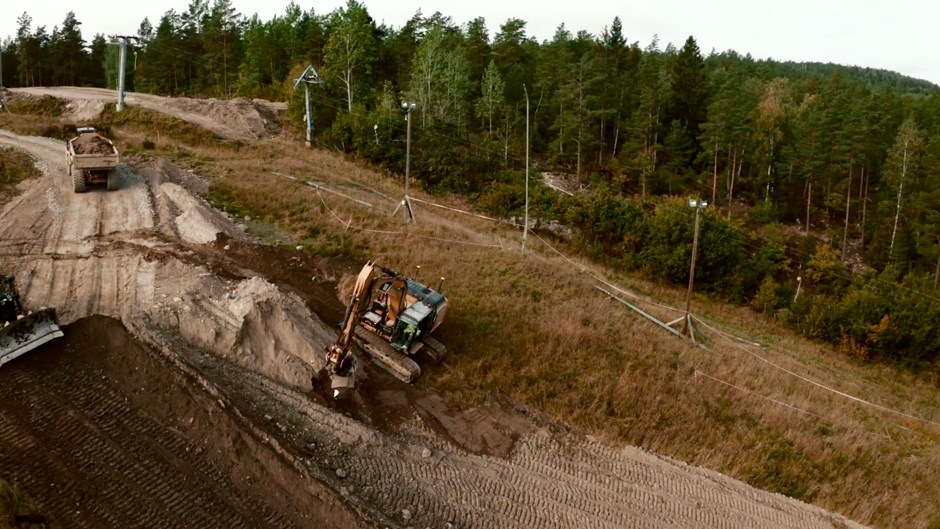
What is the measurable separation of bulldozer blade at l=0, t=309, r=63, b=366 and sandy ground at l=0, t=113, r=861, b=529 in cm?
23

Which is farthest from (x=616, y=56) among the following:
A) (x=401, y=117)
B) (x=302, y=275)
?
(x=302, y=275)

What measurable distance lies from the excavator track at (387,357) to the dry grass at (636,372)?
42cm

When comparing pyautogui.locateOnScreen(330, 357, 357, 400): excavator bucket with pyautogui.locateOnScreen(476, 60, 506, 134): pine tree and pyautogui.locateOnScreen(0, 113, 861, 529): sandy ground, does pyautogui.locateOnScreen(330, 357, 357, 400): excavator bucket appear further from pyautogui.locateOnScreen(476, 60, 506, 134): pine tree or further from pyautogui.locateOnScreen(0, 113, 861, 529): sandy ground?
pyautogui.locateOnScreen(476, 60, 506, 134): pine tree

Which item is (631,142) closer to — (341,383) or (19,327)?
(341,383)

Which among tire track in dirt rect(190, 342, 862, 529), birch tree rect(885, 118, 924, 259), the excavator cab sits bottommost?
tire track in dirt rect(190, 342, 862, 529)

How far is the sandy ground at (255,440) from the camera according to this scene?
999 centimetres

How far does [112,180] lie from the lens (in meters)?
22.3

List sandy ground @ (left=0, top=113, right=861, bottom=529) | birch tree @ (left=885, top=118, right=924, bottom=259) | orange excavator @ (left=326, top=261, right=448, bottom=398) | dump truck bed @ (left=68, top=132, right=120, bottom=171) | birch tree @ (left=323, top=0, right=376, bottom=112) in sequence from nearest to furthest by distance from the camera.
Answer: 1. sandy ground @ (left=0, top=113, right=861, bottom=529)
2. orange excavator @ (left=326, top=261, right=448, bottom=398)
3. dump truck bed @ (left=68, top=132, right=120, bottom=171)
4. birch tree @ (left=323, top=0, right=376, bottom=112)
5. birch tree @ (left=885, top=118, right=924, bottom=259)

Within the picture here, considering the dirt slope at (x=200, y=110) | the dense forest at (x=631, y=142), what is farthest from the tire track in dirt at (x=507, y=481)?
the dirt slope at (x=200, y=110)

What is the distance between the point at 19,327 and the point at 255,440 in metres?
5.46

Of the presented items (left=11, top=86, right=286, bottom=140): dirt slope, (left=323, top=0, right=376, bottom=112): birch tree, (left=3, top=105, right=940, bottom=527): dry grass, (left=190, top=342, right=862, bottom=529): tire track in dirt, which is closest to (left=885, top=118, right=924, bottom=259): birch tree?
(left=3, top=105, right=940, bottom=527): dry grass

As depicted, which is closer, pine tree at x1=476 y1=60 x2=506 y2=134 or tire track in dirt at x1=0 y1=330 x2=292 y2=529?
tire track in dirt at x1=0 y1=330 x2=292 y2=529

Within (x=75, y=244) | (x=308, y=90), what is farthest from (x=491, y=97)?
(x=75, y=244)

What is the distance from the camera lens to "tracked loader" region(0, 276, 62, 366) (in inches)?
475
